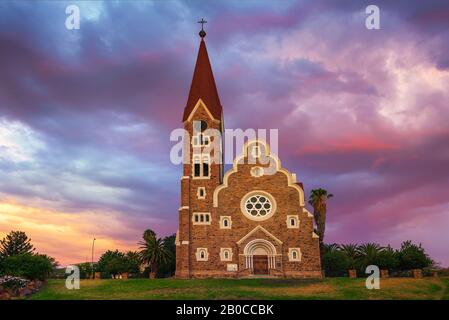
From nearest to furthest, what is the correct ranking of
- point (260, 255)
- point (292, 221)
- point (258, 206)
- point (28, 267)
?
point (28, 267)
point (260, 255)
point (292, 221)
point (258, 206)

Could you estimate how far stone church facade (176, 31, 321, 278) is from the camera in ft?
172

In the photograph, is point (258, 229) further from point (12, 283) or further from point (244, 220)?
point (12, 283)

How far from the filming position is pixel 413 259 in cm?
6141

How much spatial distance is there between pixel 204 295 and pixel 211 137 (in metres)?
22.6

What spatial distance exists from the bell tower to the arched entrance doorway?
5.79 metres

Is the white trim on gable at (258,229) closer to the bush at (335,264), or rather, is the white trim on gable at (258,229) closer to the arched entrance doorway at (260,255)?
the arched entrance doorway at (260,255)

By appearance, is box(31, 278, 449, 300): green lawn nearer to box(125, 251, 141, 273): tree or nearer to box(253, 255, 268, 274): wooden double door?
box(253, 255, 268, 274): wooden double door

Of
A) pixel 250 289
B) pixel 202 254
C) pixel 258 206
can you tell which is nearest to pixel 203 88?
pixel 258 206

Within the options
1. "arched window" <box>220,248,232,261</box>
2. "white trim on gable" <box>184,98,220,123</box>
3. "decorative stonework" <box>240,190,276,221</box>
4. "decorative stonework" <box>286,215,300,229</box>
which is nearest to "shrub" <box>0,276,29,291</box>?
"arched window" <box>220,248,232,261</box>

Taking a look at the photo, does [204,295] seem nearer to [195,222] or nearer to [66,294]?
[66,294]

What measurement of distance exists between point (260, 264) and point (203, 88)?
2242cm

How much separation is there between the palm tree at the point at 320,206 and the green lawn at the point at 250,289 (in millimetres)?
18536

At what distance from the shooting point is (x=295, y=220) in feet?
176
